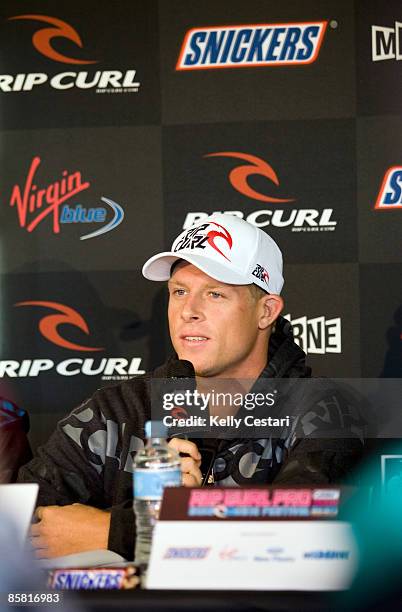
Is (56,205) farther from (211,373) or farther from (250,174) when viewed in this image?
(211,373)

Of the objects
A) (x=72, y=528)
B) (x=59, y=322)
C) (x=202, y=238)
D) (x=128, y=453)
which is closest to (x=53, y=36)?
(x=59, y=322)

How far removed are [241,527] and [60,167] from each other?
2265 mm

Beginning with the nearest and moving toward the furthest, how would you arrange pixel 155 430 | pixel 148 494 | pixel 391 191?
pixel 148 494, pixel 155 430, pixel 391 191

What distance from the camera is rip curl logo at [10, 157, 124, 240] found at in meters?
3.08

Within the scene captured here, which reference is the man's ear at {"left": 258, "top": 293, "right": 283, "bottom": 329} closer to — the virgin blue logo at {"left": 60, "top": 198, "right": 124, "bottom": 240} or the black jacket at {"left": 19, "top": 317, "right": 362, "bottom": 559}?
the black jacket at {"left": 19, "top": 317, "right": 362, "bottom": 559}

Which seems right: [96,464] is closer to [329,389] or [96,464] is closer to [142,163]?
[329,389]

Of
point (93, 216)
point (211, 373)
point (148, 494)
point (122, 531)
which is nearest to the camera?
point (148, 494)

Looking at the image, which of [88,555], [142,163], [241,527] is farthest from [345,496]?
[142,163]

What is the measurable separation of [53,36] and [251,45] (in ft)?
2.22

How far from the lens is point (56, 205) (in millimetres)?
3096

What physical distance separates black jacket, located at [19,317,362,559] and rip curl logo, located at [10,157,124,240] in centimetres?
116

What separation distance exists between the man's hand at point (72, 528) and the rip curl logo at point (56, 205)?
1.59 m

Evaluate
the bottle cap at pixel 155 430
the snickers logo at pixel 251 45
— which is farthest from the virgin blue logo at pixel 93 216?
the bottle cap at pixel 155 430

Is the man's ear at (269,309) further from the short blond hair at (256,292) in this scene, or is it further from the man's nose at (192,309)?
the man's nose at (192,309)
